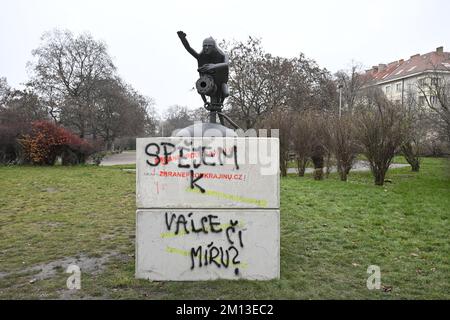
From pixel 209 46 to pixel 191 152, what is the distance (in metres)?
1.58

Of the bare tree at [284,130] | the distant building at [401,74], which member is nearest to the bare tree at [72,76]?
the bare tree at [284,130]

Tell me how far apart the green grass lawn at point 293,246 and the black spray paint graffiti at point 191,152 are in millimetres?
1290

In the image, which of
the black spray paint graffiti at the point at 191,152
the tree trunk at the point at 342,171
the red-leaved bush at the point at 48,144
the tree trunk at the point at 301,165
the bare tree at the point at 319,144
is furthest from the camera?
the red-leaved bush at the point at 48,144

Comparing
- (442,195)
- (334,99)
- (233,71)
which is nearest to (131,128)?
(233,71)

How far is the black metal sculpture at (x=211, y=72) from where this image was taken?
4473 millimetres

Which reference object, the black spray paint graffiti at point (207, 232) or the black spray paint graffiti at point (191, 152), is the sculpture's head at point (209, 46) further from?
the black spray paint graffiti at point (207, 232)

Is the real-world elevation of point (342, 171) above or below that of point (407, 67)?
below

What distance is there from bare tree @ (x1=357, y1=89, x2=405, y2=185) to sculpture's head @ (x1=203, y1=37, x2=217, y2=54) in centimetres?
950

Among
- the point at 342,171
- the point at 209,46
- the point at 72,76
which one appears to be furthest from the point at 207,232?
the point at 72,76

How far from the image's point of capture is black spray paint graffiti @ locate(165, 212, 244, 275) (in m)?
3.81

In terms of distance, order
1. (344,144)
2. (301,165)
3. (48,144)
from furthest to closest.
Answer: (48,144), (301,165), (344,144)

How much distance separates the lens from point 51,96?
31703 millimetres

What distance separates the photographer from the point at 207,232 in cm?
383

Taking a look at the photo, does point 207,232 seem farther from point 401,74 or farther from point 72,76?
point 401,74
